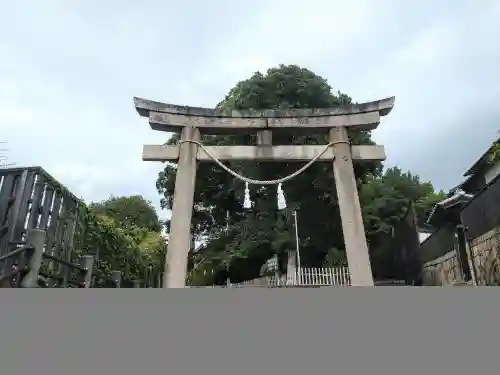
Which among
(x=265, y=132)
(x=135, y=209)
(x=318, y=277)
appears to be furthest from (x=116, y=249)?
(x=135, y=209)

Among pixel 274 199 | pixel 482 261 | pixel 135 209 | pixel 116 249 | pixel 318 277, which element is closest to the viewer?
pixel 116 249

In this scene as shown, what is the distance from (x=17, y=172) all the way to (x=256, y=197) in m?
14.8

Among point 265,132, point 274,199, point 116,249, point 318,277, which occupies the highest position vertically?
point 274,199

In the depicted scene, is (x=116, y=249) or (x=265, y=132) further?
(x=265, y=132)

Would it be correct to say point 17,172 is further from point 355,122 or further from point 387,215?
point 387,215

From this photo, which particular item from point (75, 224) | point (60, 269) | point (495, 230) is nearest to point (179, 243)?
point (75, 224)

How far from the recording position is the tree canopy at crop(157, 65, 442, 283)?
57.7 ft

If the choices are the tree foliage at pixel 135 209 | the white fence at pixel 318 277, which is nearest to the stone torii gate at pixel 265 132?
the white fence at pixel 318 277

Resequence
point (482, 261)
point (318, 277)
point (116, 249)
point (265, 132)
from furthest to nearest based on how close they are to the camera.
A: point (318, 277) < point (265, 132) < point (482, 261) < point (116, 249)

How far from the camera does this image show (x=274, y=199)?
61.9 ft

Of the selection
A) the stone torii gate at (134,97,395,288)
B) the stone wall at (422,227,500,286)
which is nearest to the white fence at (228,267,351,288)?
the stone wall at (422,227,500,286)

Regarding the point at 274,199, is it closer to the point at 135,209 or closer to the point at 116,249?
the point at 116,249

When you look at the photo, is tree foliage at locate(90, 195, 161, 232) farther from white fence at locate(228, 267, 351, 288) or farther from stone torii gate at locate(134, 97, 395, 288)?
stone torii gate at locate(134, 97, 395, 288)

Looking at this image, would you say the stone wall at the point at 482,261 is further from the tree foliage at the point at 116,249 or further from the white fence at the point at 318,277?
the tree foliage at the point at 116,249
